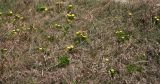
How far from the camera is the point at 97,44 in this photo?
6.54 meters

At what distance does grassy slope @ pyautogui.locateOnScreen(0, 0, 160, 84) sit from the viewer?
227 inches

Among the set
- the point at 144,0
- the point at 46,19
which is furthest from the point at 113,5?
the point at 46,19

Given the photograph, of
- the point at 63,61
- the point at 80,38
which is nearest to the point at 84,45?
the point at 80,38

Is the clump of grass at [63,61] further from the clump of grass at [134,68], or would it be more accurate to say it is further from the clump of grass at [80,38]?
the clump of grass at [134,68]

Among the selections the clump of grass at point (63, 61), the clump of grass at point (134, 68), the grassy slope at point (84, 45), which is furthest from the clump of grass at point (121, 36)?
the clump of grass at point (63, 61)

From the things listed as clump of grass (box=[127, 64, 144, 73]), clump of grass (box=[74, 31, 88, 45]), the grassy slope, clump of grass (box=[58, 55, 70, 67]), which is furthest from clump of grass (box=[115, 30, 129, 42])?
clump of grass (box=[58, 55, 70, 67])

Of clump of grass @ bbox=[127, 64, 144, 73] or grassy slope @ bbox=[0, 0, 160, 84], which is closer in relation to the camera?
grassy slope @ bbox=[0, 0, 160, 84]

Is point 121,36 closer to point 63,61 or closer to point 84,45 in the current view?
point 84,45

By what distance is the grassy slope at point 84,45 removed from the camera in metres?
5.76

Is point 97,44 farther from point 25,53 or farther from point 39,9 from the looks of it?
point 39,9

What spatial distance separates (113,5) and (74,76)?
2.61m

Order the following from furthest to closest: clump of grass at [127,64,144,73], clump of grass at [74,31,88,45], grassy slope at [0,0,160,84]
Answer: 1. clump of grass at [74,31,88,45]
2. clump of grass at [127,64,144,73]
3. grassy slope at [0,0,160,84]

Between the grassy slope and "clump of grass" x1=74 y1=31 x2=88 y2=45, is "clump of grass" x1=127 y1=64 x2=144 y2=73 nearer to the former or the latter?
the grassy slope

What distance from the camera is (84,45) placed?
6559 millimetres
